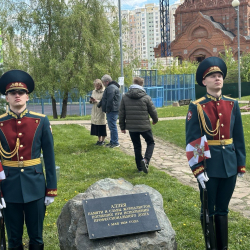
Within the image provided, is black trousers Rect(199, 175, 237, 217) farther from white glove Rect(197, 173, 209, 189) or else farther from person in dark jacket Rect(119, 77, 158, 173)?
person in dark jacket Rect(119, 77, 158, 173)

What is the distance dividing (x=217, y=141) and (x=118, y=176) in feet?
13.6

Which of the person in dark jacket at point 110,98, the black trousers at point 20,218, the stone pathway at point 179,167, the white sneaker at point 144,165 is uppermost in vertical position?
the person in dark jacket at point 110,98

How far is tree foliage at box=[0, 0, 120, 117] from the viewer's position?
73.9 feet

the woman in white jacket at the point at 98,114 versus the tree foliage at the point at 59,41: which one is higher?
the tree foliage at the point at 59,41

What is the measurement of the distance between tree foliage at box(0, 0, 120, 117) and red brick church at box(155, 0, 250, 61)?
34487 millimetres

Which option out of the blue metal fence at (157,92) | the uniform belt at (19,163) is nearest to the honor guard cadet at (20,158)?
the uniform belt at (19,163)

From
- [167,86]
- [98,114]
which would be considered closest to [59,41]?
[167,86]

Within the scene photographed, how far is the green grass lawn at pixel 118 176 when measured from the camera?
5.01m

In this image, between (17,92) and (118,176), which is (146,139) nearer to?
(118,176)

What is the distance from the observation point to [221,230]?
13.7 ft

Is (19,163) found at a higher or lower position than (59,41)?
lower

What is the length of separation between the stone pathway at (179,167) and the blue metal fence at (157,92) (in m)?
15.4

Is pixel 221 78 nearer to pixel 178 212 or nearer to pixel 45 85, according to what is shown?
pixel 178 212

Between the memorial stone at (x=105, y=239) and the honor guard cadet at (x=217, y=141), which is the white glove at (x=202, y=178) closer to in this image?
the honor guard cadet at (x=217, y=141)
